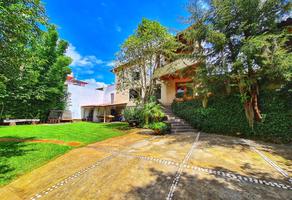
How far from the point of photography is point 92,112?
2609 cm

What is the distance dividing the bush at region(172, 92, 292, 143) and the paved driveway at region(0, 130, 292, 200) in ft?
6.99

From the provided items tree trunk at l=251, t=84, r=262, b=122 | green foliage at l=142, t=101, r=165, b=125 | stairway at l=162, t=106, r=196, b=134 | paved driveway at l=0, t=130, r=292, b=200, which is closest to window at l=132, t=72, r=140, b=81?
green foliage at l=142, t=101, r=165, b=125

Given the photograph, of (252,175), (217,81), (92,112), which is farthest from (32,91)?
(252,175)

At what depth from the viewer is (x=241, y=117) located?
9031 mm

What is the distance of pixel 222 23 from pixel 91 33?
21833 mm

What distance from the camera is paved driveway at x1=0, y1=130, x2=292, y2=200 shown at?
326 centimetres

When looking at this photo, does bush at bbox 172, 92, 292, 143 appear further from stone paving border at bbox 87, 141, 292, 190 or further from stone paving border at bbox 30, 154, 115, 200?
stone paving border at bbox 30, 154, 115, 200

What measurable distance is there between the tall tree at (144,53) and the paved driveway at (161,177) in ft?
26.7

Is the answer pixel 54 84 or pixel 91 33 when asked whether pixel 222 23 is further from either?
pixel 91 33

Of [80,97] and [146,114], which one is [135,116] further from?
[80,97]

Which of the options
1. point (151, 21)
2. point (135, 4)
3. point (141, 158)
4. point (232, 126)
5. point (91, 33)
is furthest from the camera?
point (91, 33)

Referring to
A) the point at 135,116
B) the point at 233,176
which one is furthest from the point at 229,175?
the point at 135,116

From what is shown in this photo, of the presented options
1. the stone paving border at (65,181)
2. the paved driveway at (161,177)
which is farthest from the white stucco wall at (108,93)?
the stone paving border at (65,181)

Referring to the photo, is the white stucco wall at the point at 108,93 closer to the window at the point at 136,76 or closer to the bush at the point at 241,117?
the window at the point at 136,76
